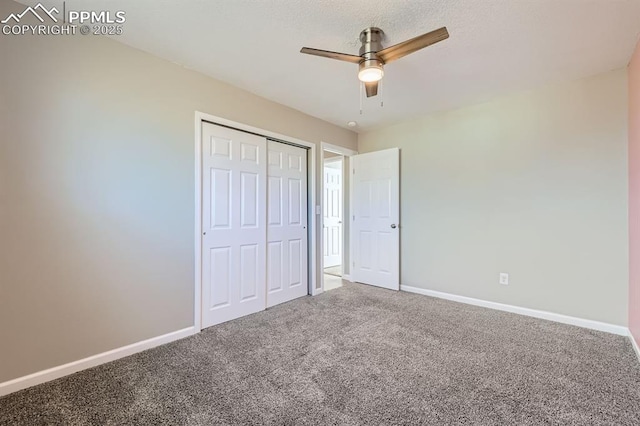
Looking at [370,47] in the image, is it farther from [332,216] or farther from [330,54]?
[332,216]

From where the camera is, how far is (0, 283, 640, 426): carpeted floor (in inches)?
61.9

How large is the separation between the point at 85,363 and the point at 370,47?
2999 millimetres

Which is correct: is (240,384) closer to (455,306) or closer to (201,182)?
(201,182)

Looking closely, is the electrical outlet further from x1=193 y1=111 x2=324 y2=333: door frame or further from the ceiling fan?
the ceiling fan

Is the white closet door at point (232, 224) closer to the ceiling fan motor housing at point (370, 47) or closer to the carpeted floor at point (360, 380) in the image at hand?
the carpeted floor at point (360, 380)

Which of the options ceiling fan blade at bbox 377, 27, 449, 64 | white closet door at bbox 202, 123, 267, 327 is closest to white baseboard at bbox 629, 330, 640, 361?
ceiling fan blade at bbox 377, 27, 449, 64

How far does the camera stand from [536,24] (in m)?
1.97

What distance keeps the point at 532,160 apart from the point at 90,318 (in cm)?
423

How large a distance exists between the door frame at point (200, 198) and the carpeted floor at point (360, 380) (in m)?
0.45

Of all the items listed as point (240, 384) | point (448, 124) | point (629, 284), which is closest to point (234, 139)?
point (240, 384)

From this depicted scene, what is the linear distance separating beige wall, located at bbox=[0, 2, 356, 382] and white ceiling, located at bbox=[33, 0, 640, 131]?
1.14ft

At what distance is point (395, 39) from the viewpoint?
7.00 ft

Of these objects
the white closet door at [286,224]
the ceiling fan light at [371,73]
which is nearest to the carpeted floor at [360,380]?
the white closet door at [286,224]

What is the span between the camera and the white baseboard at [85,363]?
1793 mm
